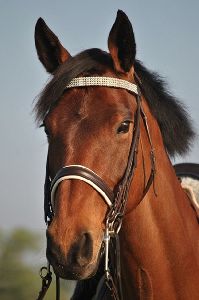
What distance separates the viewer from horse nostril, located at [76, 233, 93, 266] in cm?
352

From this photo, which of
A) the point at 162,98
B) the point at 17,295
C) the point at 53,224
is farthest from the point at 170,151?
the point at 17,295

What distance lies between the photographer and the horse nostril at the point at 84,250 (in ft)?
11.6

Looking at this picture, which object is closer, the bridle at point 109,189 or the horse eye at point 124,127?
the bridle at point 109,189

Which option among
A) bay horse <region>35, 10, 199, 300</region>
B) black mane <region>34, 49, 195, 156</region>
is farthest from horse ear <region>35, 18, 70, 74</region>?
black mane <region>34, 49, 195, 156</region>

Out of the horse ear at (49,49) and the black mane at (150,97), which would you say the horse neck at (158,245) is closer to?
the black mane at (150,97)

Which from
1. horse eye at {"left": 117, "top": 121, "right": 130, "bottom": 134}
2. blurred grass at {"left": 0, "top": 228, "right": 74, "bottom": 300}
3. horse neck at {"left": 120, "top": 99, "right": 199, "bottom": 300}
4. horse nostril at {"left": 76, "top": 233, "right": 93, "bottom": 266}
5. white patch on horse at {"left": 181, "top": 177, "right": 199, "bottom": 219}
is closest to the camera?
horse nostril at {"left": 76, "top": 233, "right": 93, "bottom": 266}

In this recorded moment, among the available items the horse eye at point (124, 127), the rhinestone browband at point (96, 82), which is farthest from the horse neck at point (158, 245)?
the rhinestone browband at point (96, 82)

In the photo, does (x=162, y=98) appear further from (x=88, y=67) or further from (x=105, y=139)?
(x=105, y=139)

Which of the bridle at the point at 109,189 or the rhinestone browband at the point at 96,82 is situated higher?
the rhinestone browband at the point at 96,82

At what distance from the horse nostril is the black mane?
1.18m

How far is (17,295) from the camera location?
1495 cm

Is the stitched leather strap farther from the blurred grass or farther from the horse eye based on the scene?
the blurred grass

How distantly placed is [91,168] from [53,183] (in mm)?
283

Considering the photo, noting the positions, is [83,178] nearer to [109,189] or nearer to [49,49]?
[109,189]
